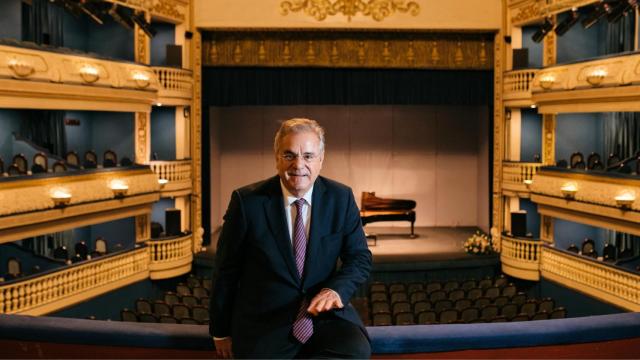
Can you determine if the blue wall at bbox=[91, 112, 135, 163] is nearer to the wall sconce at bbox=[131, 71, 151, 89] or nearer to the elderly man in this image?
the wall sconce at bbox=[131, 71, 151, 89]

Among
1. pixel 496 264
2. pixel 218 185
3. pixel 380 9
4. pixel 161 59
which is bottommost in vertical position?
pixel 496 264

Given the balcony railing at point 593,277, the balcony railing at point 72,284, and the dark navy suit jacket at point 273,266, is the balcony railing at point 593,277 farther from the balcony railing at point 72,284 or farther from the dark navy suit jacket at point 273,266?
the dark navy suit jacket at point 273,266

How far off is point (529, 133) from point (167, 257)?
10.8 meters

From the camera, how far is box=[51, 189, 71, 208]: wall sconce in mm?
14023

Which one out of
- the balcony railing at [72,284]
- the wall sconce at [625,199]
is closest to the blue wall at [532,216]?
the wall sconce at [625,199]

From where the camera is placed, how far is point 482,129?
73.1ft

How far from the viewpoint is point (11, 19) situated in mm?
16297

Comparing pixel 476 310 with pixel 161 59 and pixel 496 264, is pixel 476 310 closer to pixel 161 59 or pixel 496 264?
pixel 496 264

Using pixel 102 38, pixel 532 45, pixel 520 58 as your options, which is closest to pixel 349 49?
pixel 520 58

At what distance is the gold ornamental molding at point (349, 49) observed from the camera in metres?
19.4

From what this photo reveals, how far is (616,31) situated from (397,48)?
594cm

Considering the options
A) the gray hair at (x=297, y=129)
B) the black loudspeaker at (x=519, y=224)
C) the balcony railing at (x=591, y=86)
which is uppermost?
the balcony railing at (x=591, y=86)

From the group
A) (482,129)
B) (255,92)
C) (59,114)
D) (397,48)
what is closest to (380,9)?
(397,48)

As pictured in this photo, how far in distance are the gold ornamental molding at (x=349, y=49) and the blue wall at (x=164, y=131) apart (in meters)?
1.85
